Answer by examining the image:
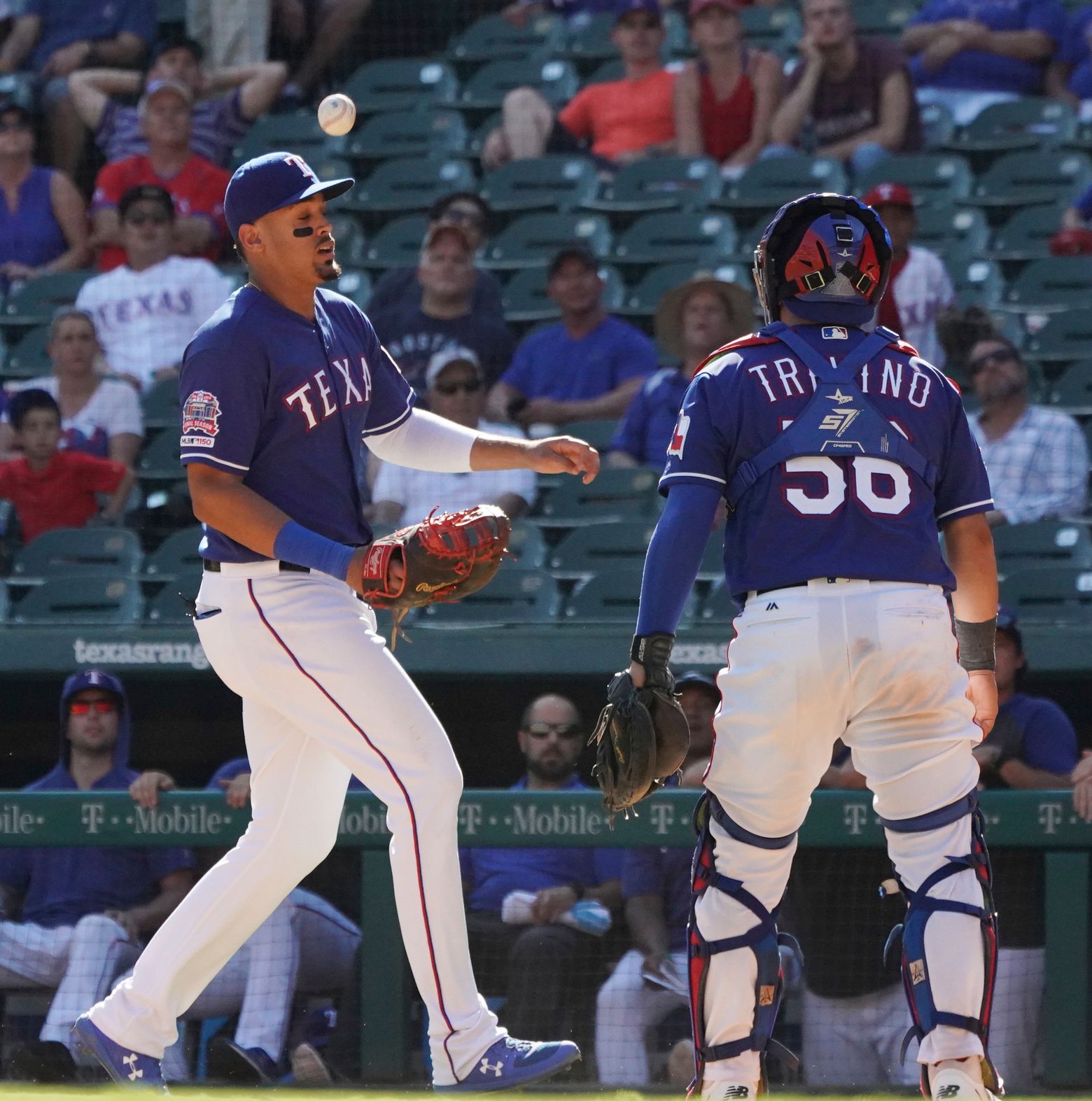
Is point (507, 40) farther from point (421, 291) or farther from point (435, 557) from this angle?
point (435, 557)

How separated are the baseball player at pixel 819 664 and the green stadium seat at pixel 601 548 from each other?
2899mm

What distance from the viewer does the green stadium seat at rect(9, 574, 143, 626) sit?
6.03m

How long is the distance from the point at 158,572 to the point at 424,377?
1.34 metres

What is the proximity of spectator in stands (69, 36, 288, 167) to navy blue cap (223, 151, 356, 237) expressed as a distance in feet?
17.7

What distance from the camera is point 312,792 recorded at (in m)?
3.21

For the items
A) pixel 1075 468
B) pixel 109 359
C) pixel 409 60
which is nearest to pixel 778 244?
pixel 1075 468

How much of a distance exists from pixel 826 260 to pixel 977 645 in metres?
0.75

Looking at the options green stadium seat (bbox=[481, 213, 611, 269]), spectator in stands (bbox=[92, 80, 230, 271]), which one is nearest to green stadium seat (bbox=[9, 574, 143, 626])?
spectator in stands (bbox=[92, 80, 230, 271])

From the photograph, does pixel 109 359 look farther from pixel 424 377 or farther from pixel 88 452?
pixel 424 377

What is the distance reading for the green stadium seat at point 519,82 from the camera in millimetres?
8703

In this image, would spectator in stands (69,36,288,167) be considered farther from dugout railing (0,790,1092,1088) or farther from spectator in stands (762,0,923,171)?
dugout railing (0,790,1092,1088)

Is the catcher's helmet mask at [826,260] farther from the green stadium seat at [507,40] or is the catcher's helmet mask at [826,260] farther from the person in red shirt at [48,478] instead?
the green stadium seat at [507,40]

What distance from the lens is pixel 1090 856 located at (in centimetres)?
444

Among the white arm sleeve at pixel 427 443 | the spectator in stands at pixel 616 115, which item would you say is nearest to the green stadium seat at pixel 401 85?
the spectator in stands at pixel 616 115
